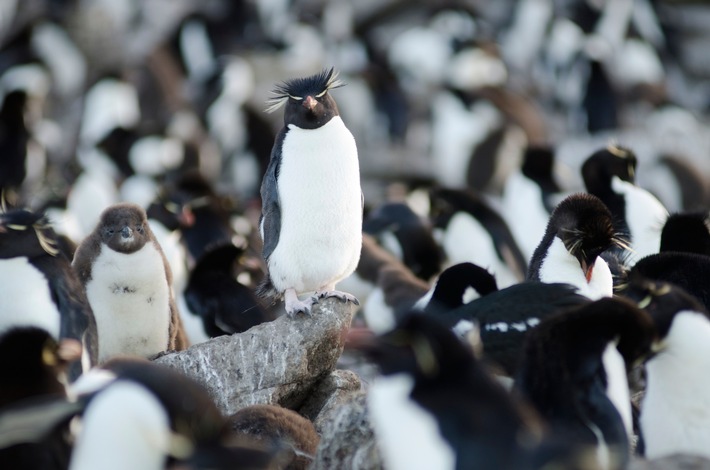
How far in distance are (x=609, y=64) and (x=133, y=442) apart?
796 inches

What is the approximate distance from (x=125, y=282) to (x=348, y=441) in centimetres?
260

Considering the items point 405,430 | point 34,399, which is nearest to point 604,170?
point 405,430

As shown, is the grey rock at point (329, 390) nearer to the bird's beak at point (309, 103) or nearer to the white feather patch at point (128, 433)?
the bird's beak at point (309, 103)

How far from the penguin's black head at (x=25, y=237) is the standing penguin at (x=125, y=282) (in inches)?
21.2

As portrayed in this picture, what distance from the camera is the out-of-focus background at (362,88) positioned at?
1772 centimetres

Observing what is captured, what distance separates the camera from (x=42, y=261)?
7109 millimetres

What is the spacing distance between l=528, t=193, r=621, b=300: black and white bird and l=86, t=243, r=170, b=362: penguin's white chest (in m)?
2.34

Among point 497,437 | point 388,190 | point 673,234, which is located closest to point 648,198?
point 673,234

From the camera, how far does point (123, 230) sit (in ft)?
25.5

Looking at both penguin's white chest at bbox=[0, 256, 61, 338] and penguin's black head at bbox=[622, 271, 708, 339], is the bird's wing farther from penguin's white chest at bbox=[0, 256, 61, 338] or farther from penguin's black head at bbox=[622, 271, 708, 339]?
Answer: penguin's black head at bbox=[622, 271, 708, 339]

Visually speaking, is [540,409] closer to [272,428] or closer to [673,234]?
[272,428]

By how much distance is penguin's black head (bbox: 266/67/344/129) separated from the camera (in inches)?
290

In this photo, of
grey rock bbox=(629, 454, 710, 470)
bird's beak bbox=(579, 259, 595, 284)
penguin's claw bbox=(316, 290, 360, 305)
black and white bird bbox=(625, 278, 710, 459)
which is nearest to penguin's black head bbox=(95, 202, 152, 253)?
penguin's claw bbox=(316, 290, 360, 305)

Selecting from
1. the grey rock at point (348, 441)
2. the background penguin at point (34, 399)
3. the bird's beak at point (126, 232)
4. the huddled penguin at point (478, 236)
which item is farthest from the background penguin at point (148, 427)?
the huddled penguin at point (478, 236)
